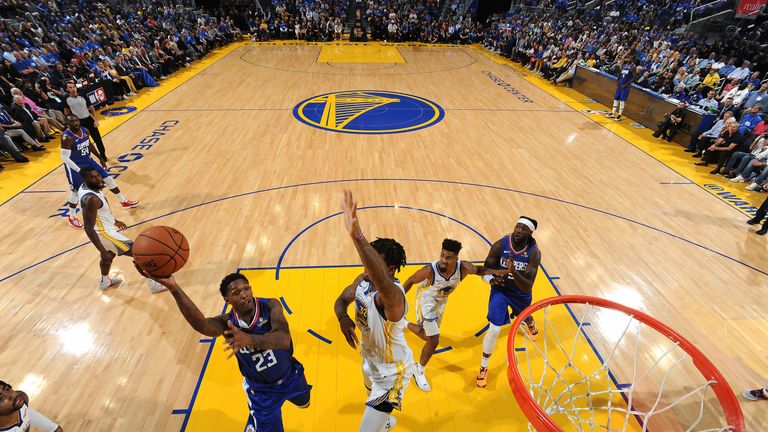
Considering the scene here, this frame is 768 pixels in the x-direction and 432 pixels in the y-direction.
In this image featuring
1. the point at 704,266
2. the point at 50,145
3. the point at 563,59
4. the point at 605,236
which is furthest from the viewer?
the point at 563,59

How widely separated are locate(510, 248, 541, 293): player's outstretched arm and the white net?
1.67ft

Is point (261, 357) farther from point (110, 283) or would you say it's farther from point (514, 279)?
point (110, 283)

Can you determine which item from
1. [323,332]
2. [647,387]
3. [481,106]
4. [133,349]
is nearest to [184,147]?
[133,349]

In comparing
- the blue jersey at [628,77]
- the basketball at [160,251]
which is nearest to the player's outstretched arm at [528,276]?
the basketball at [160,251]

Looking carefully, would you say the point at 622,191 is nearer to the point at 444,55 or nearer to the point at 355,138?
the point at 355,138

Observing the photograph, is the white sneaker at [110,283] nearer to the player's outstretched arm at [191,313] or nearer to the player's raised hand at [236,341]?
the player's outstretched arm at [191,313]

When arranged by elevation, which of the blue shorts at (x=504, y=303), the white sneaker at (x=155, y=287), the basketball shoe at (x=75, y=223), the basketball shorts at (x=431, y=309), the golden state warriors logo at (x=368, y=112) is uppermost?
the blue shorts at (x=504, y=303)

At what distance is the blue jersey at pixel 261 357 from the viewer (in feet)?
8.78

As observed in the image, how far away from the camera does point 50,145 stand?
902cm

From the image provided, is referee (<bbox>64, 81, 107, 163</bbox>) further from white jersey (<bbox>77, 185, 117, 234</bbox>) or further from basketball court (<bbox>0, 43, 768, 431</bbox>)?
white jersey (<bbox>77, 185, 117, 234</bbox>)

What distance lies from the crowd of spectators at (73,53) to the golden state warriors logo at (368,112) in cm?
558

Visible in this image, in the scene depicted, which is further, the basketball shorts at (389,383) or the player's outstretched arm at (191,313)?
the basketball shorts at (389,383)

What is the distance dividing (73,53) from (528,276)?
1557 centimetres

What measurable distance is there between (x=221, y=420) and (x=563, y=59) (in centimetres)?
1648
